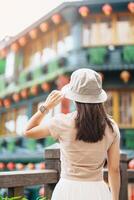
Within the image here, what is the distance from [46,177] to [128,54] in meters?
10.4

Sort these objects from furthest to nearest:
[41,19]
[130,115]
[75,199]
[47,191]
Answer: [41,19], [130,115], [47,191], [75,199]

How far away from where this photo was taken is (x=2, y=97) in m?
18.0

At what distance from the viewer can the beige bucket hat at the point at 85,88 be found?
2217mm

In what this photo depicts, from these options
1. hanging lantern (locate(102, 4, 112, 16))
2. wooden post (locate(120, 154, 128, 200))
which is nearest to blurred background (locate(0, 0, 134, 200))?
hanging lantern (locate(102, 4, 112, 16))

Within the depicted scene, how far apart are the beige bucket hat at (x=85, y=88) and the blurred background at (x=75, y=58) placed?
9.34 meters

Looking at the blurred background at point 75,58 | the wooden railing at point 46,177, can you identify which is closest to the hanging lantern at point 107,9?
the blurred background at point 75,58

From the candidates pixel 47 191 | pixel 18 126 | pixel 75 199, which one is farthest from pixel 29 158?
pixel 75 199

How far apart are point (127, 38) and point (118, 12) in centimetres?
93

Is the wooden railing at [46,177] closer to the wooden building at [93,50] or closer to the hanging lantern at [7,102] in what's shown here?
the wooden building at [93,50]

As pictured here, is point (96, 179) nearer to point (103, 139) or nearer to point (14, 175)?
point (103, 139)

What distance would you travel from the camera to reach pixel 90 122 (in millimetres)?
2176

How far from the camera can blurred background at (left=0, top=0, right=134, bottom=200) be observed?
43.1ft

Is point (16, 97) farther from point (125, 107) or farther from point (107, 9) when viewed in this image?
point (107, 9)

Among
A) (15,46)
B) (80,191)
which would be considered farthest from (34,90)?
(80,191)
